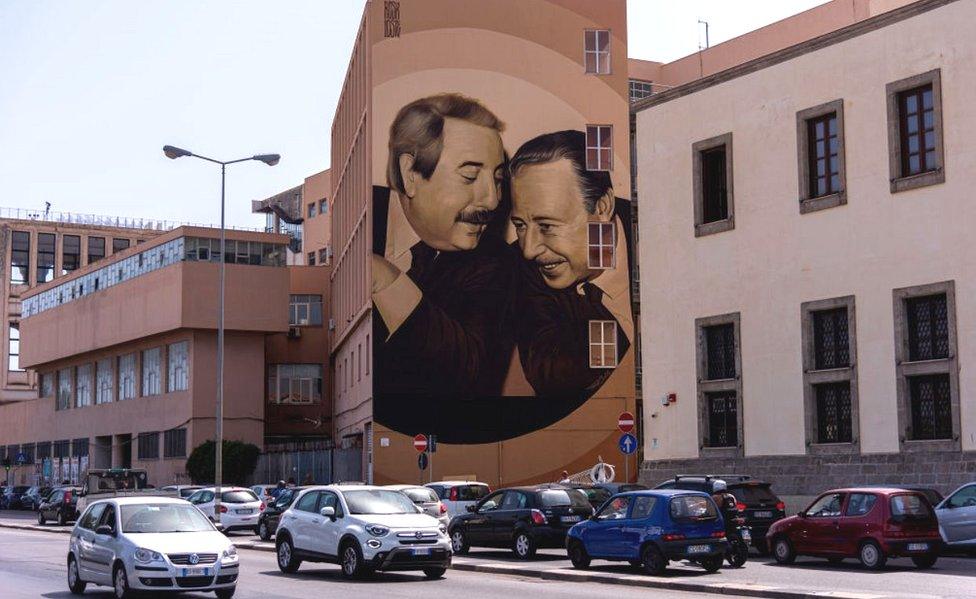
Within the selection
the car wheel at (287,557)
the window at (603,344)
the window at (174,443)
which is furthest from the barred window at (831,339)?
the window at (174,443)

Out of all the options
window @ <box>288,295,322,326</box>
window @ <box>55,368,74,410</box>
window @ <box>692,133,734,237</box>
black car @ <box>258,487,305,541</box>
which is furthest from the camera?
window @ <box>55,368,74,410</box>

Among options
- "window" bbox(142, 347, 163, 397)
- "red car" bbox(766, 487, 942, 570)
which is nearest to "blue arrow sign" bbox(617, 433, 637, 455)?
"red car" bbox(766, 487, 942, 570)

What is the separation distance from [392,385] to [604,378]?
9.14 meters

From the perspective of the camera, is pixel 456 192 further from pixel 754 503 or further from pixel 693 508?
pixel 693 508

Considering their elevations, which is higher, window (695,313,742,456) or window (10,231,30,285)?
window (10,231,30,285)

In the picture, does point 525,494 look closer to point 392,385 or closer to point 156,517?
point 156,517

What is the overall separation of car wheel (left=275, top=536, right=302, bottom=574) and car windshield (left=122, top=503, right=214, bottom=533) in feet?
13.6

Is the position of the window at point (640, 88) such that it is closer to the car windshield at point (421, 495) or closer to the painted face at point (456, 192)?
the painted face at point (456, 192)

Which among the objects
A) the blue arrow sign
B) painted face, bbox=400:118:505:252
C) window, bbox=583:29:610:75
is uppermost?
window, bbox=583:29:610:75

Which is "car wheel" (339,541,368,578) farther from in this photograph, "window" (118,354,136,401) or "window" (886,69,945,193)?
"window" (118,354,136,401)

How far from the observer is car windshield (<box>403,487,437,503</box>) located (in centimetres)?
3147

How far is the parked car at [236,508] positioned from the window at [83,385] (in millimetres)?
43927

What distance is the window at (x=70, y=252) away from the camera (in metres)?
112

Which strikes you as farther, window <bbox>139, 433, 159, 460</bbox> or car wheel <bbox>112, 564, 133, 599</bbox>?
window <bbox>139, 433, 159, 460</bbox>
